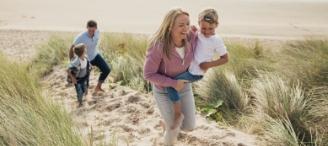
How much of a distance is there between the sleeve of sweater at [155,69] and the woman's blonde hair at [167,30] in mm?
59

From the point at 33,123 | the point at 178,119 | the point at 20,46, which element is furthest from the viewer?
the point at 20,46

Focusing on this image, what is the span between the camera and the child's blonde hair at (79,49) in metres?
6.60

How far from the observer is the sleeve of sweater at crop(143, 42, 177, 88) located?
13.3 feet

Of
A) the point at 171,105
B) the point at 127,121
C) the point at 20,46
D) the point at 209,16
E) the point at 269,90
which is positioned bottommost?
the point at 20,46

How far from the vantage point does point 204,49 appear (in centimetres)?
421

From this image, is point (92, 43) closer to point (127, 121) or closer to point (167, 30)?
point (127, 121)

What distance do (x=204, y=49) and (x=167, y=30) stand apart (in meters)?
0.41

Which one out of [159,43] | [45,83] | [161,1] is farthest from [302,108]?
[161,1]

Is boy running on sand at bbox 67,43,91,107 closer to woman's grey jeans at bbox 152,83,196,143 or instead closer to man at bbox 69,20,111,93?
man at bbox 69,20,111,93

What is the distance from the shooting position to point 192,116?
4.47m

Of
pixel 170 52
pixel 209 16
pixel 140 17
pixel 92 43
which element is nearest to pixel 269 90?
pixel 209 16

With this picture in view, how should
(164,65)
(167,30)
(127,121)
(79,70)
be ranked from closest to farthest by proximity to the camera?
(167,30) → (164,65) → (127,121) → (79,70)

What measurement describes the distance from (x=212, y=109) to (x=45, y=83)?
3401 millimetres

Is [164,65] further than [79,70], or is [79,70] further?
[79,70]
